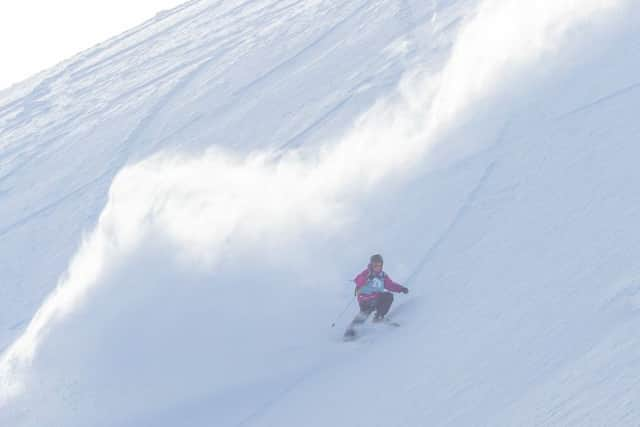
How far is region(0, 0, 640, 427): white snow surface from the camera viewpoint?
657 cm

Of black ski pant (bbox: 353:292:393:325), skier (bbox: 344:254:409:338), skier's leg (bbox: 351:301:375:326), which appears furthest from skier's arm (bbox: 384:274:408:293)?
skier's leg (bbox: 351:301:375:326)

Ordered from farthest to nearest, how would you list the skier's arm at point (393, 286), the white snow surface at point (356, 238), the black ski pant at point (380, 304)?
the skier's arm at point (393, 286) → the black ski pant at point (380, 304) → the white snow surface at point (356, 238)

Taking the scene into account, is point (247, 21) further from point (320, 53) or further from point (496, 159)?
point (496, 159)

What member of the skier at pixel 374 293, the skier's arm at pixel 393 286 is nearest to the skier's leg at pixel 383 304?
the skier at pixel 374 293

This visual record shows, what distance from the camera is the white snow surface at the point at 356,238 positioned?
6.57m

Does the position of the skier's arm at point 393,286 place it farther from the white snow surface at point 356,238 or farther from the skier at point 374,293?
the white snow surface at point 356,238

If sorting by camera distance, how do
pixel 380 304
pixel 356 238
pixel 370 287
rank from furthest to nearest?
1. pixel 356 238
2. pixel 370 287
3. pixel 380 304

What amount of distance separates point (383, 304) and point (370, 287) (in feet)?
0.77

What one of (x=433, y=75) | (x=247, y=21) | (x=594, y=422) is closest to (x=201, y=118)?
(x=433, y=75)

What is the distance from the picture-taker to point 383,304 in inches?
336

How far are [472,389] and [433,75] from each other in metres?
10.3

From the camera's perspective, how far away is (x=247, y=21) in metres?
25.9

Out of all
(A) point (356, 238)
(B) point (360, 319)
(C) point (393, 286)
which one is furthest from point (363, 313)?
(A) point (356, 238)

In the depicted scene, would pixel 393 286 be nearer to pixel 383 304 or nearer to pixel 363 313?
pixel 383 304
